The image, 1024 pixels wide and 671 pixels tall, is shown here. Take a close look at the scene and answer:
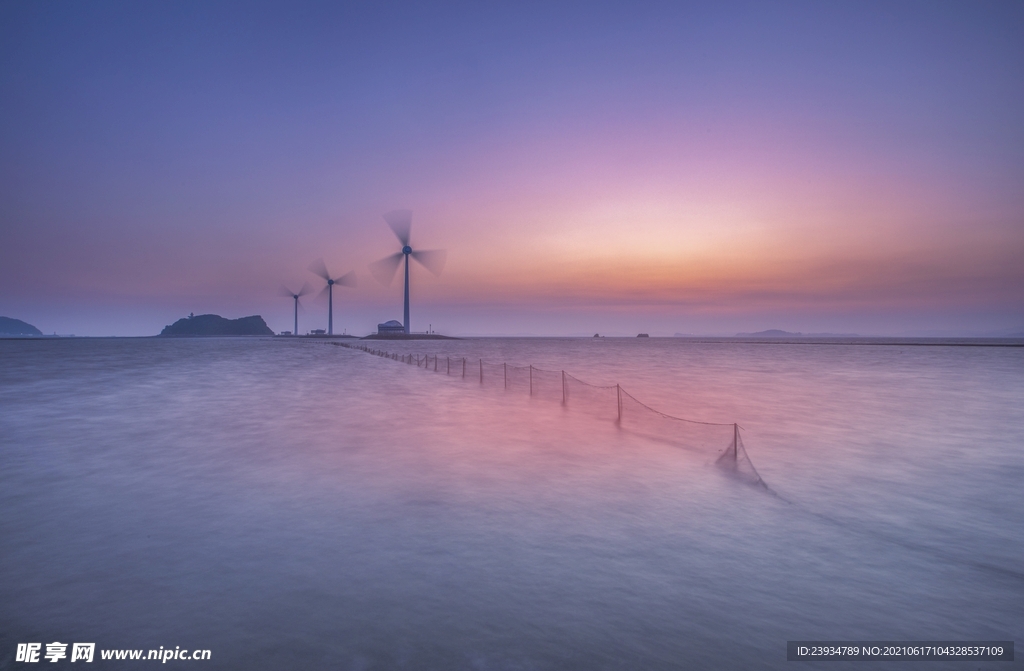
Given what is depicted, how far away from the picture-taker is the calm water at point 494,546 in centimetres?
518

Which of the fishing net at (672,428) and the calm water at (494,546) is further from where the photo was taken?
the fishing net at (672,428)

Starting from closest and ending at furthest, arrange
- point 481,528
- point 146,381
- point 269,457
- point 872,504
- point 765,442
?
point 481,528 < point 872,504 < point 269,457 < point 765,442 < point 146,381

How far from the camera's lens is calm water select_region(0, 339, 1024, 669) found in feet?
17.0

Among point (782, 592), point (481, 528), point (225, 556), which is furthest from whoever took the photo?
point (481, 528)

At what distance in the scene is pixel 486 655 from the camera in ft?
15.8

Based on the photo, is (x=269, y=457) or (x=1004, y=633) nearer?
(x=1004, y=633)

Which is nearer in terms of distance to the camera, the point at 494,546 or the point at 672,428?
the point at 494,546

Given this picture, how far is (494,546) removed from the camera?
24.9 ft

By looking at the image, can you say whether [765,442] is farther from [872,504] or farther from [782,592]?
[782,592]

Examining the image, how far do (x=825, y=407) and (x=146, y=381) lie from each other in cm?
4889

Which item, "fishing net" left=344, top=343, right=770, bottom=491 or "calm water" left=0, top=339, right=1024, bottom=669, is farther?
"fishing net" left=344, top=343, right=770, bottom=491

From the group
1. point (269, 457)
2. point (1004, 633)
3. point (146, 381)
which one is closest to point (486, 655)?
point (1004, 633)

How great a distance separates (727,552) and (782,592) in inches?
49.9

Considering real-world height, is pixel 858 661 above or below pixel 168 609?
below
